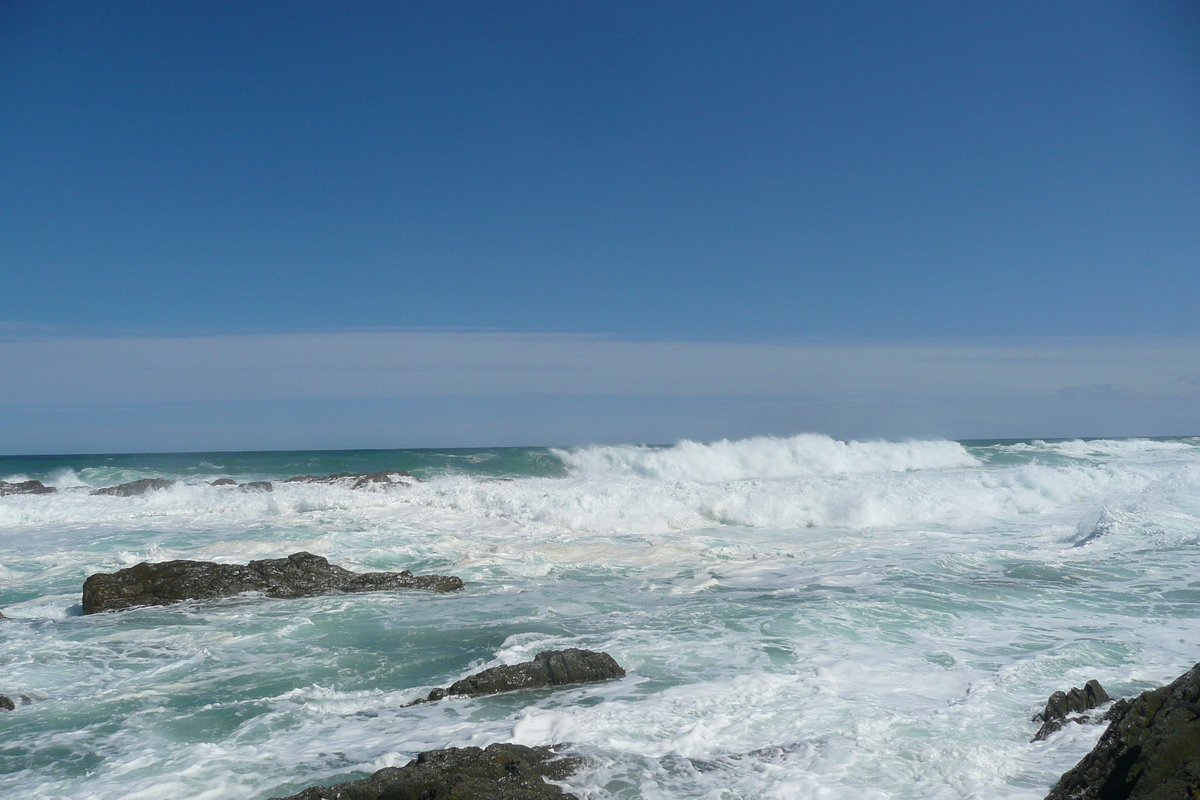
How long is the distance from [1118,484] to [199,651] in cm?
2880

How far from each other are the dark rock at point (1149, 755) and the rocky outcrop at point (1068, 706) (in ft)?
5.27

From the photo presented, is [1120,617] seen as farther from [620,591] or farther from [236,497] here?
[236,497]

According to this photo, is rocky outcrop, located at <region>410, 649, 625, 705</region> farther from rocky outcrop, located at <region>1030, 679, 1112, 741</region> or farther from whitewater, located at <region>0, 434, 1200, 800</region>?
rocky outcrop, located at <region>1030, 679, 1112, 741</region>

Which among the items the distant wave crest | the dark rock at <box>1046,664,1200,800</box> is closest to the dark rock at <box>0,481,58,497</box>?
the distant wave crest

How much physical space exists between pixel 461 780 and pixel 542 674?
2.60 meters

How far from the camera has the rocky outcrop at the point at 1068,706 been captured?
5.62 meters

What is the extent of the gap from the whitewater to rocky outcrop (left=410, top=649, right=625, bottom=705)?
193mm

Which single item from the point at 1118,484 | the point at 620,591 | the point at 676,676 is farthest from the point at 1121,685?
the point at 1118,484

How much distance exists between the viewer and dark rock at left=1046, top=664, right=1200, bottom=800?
130 inches

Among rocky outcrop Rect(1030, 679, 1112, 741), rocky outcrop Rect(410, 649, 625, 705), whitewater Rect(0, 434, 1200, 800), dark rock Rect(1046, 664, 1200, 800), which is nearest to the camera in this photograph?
dark rock Rect(1046, 664, 1200, 800)

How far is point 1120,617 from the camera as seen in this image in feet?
30.1

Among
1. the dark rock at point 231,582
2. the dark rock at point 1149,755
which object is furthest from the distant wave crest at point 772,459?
the dark rock at point 1149,755

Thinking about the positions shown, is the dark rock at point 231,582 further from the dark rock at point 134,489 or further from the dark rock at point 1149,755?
the dark rock at point 134,489

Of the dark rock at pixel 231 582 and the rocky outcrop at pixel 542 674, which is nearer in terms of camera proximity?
the rocky outcrop at pixel 542 674
